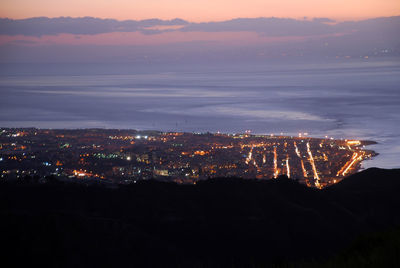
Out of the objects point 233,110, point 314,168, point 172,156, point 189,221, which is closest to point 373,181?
point 189,221

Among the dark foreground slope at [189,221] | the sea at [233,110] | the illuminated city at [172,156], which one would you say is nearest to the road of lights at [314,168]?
the illuminated city at [172,156]

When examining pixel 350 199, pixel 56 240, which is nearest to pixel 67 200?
pixel 56 240

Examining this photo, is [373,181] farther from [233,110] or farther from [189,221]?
[233,110]

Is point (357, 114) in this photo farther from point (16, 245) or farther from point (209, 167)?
point (16, 245)

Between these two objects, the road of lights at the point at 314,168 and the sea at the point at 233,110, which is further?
the sea at the point at 233,110

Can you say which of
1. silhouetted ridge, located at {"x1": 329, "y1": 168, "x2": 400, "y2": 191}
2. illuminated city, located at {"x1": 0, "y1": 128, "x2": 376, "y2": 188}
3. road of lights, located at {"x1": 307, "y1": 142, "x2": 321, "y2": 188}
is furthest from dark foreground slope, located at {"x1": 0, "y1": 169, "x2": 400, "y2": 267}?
illuminated city, located at {"x1": 0, "y1": 128, "x2": 376, "y2": 188}

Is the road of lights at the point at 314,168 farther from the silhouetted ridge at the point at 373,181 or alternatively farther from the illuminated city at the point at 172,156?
the silhouetted ridge at the point at 373,181
